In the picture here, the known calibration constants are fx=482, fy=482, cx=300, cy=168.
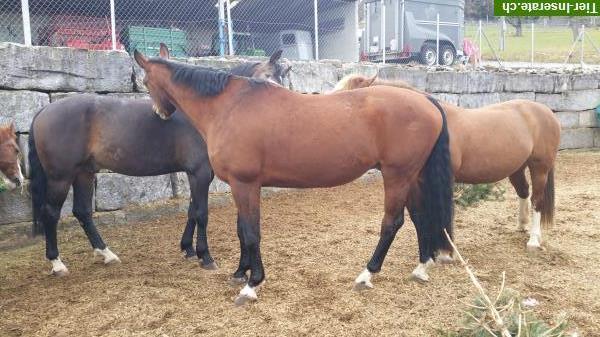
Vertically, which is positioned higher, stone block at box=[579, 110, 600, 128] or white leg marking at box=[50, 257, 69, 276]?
stone block at box=[579, 110, 600, 128]

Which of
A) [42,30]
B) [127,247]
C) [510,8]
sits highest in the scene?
[510,8]

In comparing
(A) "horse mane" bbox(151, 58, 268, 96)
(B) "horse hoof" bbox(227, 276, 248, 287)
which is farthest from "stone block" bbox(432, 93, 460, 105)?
(B) "horse hoof" bbox(227, 276, 248, 287)

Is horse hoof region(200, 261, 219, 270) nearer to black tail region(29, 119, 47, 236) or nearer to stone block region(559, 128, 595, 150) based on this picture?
black tail region(29, 119, 47, 236)

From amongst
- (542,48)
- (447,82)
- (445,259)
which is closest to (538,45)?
(542,48)

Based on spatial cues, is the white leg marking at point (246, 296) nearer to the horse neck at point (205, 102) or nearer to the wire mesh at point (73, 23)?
the horse neck at point (205, 102)

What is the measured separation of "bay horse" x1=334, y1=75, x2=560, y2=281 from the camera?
14.4 feet

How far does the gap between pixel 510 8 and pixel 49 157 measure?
9.89 meters

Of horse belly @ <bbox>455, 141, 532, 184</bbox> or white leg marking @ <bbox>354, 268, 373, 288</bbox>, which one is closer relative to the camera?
white leg marking @ <bbox>354, 268, 373, 288</bbox>

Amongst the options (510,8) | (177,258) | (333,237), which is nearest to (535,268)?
(333,237)

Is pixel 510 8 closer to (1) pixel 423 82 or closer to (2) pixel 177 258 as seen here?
(1) pixel 423 82

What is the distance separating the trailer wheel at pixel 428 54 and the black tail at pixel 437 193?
10613 mm

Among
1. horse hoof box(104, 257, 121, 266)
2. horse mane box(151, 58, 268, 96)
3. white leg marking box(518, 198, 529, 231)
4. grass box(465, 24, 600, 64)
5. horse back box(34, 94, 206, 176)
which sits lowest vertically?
horse hoof box(104, 257, 121, 266)

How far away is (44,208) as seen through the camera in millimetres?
4434

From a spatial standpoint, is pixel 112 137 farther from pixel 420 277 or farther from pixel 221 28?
pixel 221 28
